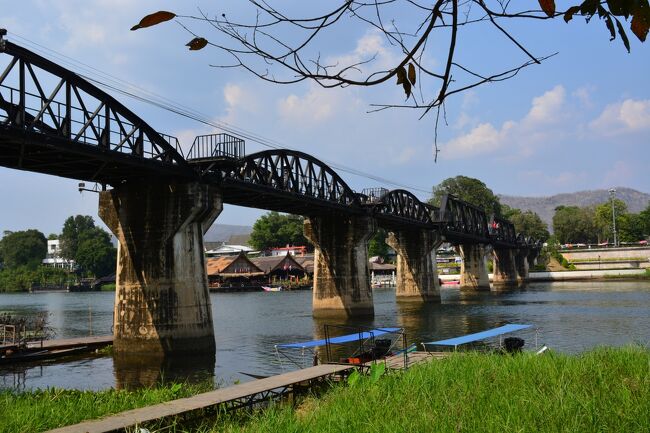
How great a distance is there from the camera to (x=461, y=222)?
390 ft

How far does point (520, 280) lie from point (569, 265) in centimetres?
1640

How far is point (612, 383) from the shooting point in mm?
13203

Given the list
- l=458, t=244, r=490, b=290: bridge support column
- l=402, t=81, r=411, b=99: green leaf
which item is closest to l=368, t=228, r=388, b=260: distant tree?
l=458, t=244, r=490, b=290: bridge support column

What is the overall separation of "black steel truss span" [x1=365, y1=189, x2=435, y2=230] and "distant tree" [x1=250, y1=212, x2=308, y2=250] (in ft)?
309

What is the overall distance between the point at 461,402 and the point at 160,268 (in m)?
29.3

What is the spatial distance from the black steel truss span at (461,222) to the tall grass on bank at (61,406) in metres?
83.3

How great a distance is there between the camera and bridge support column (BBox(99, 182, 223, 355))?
124ft

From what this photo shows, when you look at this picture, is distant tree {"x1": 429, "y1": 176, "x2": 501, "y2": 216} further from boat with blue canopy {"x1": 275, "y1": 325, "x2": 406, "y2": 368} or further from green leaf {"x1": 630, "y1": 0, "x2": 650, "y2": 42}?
green leaf {"x1": 630, "y1": 0, "x2": 650, "y2": 42}

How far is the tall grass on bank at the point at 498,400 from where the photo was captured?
10031 mm

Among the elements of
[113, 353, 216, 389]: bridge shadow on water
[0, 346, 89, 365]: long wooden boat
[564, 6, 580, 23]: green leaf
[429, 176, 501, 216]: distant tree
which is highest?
[429, 176, 501, 216]: distant tree

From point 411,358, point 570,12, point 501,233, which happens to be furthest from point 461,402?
point 501,233

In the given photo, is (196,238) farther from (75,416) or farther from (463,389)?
(463,389)

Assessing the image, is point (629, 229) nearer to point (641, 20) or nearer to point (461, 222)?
point (461, 222)

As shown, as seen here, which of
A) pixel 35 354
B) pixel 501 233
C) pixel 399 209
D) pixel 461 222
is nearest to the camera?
pixel 35 354
